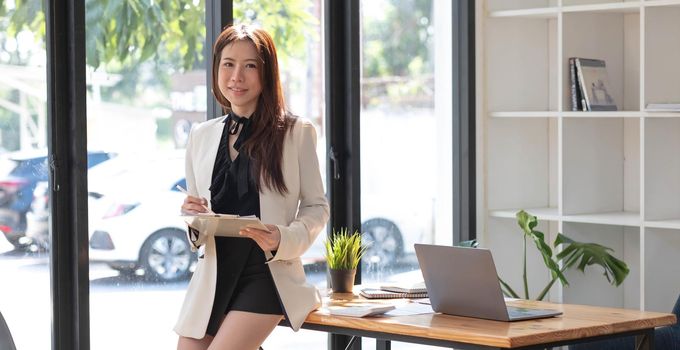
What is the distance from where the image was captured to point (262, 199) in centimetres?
329

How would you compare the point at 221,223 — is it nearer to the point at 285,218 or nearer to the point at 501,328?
the point at 285,218

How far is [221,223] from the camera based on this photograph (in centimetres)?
316

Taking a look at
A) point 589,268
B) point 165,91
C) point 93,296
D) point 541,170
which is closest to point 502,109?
point 541,170

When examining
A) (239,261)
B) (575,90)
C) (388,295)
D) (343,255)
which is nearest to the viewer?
(239,261)

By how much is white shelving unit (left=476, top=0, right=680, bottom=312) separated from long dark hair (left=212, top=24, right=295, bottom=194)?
7.10 ft

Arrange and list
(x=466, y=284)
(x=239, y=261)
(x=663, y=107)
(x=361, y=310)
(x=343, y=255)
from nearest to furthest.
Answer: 1. (x=239, y=261)
2. (x=466, y=284)
3. (x=361, y=310)
4. (x=343, y=255)
5. (x=663, y=107)

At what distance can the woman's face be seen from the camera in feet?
10.9

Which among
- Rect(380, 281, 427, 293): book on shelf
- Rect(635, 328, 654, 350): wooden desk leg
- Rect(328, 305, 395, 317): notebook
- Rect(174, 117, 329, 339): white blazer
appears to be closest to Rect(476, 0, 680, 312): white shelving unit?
Rect(380, 281, 427, 293): book on shelf

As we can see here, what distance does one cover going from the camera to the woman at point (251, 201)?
3.25 m

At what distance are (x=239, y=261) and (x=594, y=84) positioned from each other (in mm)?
2594

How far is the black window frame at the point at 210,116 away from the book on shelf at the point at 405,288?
3.27 ft

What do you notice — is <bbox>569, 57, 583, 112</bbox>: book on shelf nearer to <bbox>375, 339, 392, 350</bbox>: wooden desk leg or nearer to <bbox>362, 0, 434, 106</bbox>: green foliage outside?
<bbox>362, 0, 434, 106</bbox>: green foliage outside

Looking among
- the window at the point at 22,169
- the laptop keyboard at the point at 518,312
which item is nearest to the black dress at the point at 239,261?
the laptop keyboard at the point at 518,312

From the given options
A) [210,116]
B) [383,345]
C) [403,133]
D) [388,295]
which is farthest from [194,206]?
[403,133]
